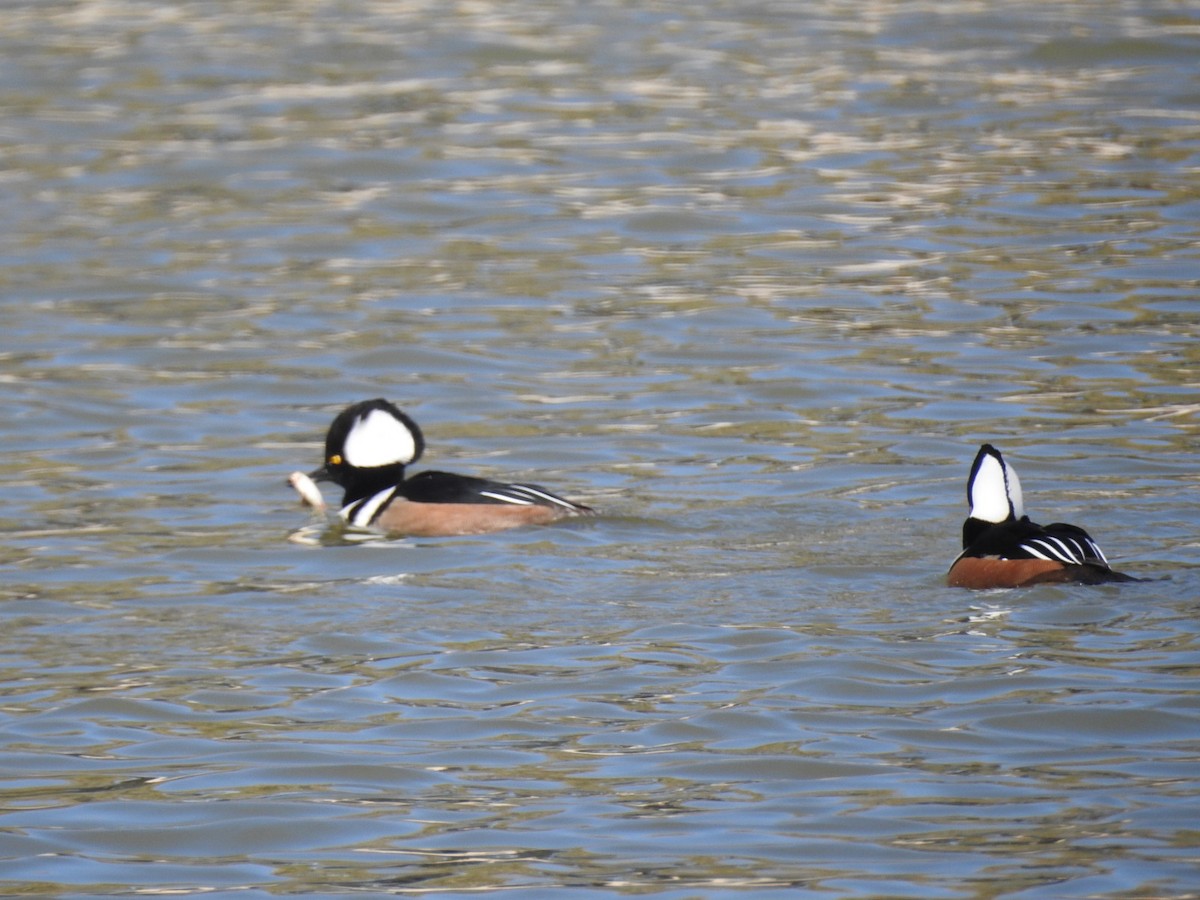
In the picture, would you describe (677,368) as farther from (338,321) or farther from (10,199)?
(10,199)

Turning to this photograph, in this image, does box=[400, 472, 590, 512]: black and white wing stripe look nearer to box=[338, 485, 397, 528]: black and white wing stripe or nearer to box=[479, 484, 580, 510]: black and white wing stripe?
box=[479, 484, 580, 510]: black and white wing stripe

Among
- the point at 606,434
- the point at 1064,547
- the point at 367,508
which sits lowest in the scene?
the point at 1064,547

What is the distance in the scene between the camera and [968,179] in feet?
49.9

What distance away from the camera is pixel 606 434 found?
10602 mm

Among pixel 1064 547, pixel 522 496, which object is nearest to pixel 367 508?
pixel 522 496

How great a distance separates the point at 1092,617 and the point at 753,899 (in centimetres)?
260

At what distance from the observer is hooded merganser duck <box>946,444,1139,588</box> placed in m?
7.23

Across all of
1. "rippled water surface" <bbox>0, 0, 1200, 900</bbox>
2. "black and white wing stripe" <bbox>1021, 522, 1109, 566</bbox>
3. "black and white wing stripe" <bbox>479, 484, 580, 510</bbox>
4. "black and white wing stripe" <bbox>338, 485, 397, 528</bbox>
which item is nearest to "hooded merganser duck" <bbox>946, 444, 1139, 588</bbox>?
"black and white wing stripe" <bbox>1021, 522, 1109, 566</bbox>

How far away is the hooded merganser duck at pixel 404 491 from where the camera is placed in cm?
888

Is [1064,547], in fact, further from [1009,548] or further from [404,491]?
[404,491]

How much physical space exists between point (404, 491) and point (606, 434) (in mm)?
1605

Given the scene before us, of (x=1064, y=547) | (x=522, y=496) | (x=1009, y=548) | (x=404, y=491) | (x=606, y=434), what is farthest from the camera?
(x=606, y=434)

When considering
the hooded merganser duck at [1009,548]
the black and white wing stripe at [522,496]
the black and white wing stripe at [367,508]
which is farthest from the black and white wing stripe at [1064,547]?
the black and white wing stripe at [367,508]

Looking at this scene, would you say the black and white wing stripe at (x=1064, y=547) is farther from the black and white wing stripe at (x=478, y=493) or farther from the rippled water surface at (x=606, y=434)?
the black and white wing stripe at (x=478, y=493)
